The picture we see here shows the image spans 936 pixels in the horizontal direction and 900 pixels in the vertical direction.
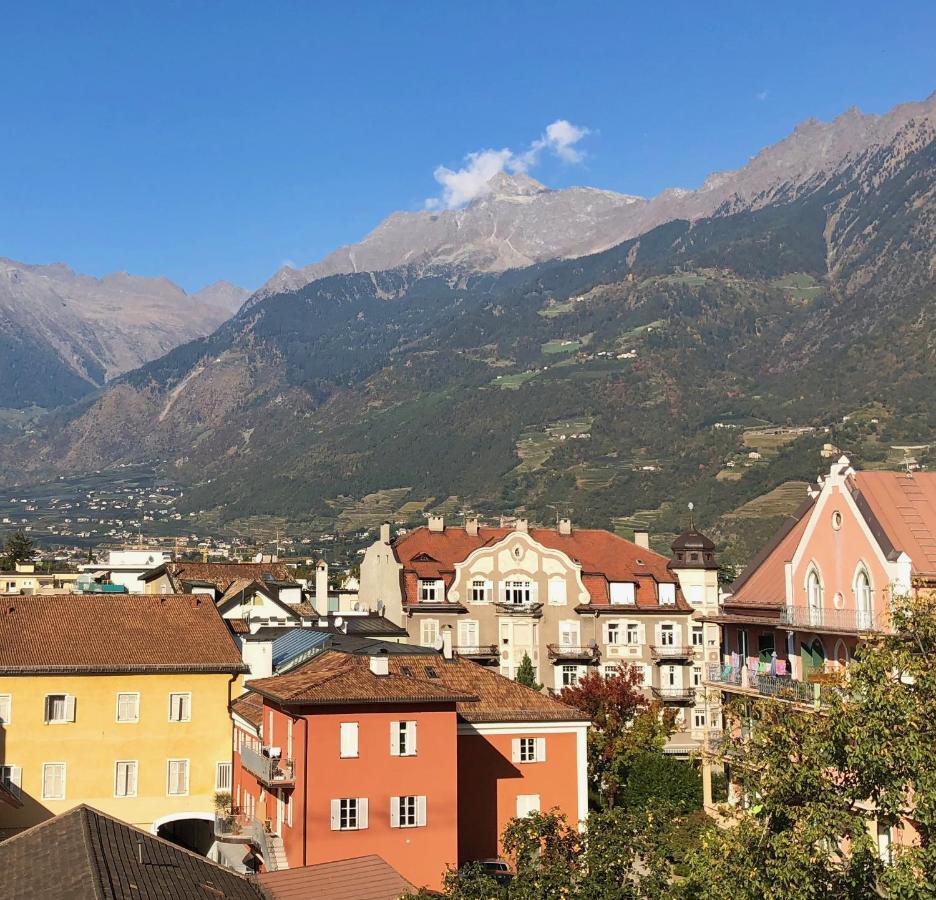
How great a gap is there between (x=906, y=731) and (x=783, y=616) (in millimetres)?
23553

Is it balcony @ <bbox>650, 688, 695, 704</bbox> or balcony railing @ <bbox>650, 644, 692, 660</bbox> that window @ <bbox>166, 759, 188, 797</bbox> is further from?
balcony railing @ <bbox>650, 644, 692, 660</bbox>

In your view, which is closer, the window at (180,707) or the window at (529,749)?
the window at (529,749)

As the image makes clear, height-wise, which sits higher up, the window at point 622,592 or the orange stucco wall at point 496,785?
the window at point 622,592

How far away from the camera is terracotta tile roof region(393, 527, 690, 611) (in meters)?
87.9

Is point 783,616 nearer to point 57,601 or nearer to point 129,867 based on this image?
point 129,867

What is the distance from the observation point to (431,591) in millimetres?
87312

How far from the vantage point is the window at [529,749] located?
51344 mm

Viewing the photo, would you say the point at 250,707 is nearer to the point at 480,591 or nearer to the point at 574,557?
the point at 480,591

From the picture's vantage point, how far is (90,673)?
54.9m

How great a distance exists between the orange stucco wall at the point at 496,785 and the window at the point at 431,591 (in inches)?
1396

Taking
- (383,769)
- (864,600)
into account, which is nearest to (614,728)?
(383,769)

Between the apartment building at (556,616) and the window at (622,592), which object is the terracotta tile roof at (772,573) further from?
the window at (622,592)

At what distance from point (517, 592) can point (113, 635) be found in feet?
117

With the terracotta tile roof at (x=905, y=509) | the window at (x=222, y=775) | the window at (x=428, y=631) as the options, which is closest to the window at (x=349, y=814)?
the window at (x=222, y=775)
